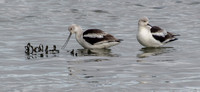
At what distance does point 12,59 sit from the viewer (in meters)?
18.8

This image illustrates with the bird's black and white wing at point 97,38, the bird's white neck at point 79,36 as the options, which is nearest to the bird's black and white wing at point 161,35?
the bird's black and white wing at point 97,38

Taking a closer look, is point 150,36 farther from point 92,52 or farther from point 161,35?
point 92,52

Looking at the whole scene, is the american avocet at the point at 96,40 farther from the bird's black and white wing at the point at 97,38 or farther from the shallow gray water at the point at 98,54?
the shallow gray water at the point at 98,54

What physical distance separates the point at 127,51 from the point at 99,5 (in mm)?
16633

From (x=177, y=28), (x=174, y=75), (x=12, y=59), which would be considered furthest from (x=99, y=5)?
(x=174, y=75)

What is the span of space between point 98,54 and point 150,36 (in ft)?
8.33

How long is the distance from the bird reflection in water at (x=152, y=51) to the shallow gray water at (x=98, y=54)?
3cm

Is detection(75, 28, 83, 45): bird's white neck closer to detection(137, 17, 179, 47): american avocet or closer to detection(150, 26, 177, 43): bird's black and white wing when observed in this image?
detection(137, 17, 179, 47): american avocet

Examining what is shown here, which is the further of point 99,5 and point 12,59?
point 99,5

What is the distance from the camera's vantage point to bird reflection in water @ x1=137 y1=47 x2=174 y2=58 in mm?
20400

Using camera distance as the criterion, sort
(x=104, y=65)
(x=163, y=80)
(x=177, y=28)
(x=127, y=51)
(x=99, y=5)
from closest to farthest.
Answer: (x=163, y=80), (x=104, y=65), (x=127, y=51), (x=177, y=28), (x=99, y=5)

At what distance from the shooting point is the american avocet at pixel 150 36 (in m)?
22.1

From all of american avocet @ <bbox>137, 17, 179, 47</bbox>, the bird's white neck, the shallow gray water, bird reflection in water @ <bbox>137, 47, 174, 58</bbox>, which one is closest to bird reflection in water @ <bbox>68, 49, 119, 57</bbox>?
the shallow gray water

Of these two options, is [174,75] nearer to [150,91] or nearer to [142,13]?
[150,91]
